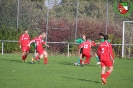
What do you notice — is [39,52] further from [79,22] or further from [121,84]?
[79,22]

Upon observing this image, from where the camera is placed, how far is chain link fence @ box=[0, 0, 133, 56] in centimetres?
3728

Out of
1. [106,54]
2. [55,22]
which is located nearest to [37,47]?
[106,54]

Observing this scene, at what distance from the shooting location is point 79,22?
3884 centimetres

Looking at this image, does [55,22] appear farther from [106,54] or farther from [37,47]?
[106,54]

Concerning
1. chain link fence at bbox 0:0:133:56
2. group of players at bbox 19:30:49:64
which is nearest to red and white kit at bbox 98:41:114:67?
group of players at bbox 19:30:49:64

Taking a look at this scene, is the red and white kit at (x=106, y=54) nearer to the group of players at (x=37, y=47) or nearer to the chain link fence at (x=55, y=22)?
the group of players at (x=37, y=47)

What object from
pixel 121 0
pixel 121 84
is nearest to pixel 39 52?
pixel 121 84

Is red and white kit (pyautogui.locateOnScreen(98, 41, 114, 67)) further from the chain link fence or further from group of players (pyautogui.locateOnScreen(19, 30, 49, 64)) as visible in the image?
the chain link fence

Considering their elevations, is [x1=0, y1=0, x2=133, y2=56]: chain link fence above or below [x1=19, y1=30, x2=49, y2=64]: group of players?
above

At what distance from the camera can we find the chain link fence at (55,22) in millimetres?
37281

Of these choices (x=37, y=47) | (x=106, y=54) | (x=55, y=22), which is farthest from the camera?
(x=55, y=22)

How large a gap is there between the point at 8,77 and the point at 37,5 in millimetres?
22398

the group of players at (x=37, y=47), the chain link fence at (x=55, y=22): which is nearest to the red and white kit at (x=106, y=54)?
the group of players at (x=37, y=47)

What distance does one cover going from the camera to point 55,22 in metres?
38.2
